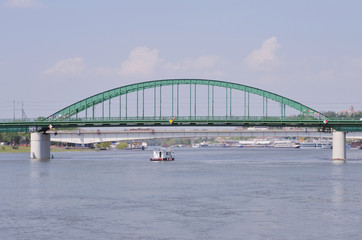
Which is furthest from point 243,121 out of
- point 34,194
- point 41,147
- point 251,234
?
point 251,234

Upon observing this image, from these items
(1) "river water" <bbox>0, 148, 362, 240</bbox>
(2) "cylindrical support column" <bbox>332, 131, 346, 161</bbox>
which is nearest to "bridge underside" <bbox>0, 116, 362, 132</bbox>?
(2) "cylindrical support column" <bbox>332, 131, 346, 161</bbox>

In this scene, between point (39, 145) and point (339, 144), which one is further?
point (39, 145)

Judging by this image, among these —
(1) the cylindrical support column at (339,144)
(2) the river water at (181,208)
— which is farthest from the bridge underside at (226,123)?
(2) the river water at (181,208)

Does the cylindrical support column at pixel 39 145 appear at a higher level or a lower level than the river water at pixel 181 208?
higher

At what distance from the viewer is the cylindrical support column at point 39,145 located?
143625 mm

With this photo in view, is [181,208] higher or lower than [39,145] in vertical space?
lower

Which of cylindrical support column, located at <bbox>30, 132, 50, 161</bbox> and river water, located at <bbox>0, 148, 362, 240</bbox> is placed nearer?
river water, located at <bbox>0, 148, 362, 240</bbox>

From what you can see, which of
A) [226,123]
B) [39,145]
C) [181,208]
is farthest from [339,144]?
[181,208]

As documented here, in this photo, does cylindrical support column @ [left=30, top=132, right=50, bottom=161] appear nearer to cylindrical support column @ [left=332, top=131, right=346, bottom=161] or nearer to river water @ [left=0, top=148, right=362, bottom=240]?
river water @ [left=0, top=148, right=362, bottom=240]

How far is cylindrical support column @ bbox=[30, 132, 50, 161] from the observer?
5655 inches

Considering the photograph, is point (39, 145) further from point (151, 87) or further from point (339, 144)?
point (339, 144)

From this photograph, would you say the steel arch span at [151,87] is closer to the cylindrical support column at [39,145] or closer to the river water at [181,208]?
the cylindrical support column at [39,145]

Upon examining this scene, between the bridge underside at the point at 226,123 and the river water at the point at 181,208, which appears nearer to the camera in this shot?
the river water at the point at 181,208

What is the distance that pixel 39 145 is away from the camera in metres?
145
